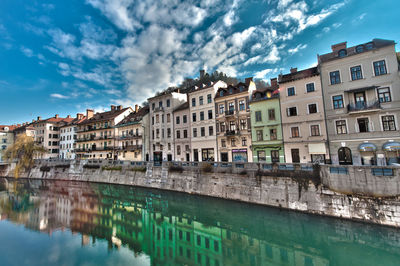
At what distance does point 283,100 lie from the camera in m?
24.3

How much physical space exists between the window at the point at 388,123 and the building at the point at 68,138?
60.6 metres

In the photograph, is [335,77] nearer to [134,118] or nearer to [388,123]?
[388,123]

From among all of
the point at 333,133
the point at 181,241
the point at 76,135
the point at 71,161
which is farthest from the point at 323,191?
the point at 76,135

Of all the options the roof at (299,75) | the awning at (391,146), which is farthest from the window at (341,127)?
the roof at (299,75)

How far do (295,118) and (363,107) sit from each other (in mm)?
6477

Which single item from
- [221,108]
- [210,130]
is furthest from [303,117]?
[210,130]

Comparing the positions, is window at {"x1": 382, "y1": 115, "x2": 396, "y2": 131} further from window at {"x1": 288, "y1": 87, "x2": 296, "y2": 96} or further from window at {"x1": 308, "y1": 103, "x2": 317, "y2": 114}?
window at {"x1": 288, "y1": 87, "x2": 296, "y2": 96}

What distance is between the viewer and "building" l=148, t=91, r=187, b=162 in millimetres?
34803

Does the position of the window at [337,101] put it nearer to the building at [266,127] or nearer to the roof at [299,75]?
the roof at [299,75]

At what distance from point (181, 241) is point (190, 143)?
1973 cm

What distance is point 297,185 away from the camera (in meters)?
16.2

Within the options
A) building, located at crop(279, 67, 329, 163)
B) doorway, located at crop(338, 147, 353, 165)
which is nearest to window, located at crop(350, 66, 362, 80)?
building, located at crop(279, 67, 329, 163)

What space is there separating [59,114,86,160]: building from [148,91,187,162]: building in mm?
27783

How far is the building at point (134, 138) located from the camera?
38062 mm
